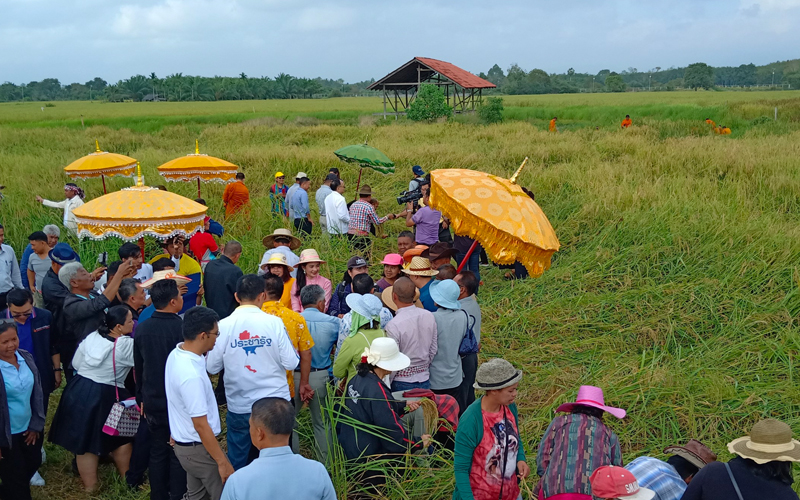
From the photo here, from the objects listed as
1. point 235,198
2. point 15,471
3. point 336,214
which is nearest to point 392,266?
point 336,214

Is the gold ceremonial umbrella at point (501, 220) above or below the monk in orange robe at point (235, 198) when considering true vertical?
above

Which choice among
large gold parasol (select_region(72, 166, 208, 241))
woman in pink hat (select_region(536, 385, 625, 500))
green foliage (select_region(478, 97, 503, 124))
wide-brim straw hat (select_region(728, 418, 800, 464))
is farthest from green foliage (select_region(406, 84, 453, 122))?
wide-brim straw hat (select_region(728, 418, 800, 464))

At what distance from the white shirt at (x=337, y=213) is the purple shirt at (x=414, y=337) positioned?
407 centimetres

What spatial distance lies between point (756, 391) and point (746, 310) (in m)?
1.49

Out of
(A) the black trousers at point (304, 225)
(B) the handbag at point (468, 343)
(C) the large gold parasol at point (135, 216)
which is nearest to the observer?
(B) the handbag at point (468, 343)

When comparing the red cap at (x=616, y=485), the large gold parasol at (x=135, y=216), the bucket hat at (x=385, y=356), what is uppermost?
the large gold parasol at (x=135, y=216)

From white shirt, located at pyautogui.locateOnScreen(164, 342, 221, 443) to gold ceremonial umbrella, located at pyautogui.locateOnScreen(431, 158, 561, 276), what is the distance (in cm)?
265

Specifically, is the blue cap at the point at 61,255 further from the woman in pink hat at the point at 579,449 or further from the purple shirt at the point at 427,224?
the woman in pink hat at the point at 579,449

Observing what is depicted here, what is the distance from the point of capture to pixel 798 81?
78250 mm

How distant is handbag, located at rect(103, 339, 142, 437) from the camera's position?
416 centimetres

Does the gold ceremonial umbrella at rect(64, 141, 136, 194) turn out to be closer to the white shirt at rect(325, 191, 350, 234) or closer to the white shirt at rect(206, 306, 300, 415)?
the white shirt at rect(325, 191, 350, 234)

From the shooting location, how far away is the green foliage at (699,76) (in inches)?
3723

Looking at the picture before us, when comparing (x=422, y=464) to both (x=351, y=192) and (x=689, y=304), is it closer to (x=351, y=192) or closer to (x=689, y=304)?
(x=689, y=304)

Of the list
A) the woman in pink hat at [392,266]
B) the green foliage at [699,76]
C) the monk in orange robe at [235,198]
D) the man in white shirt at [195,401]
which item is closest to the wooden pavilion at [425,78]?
the monk in orange robe at [235,198]
